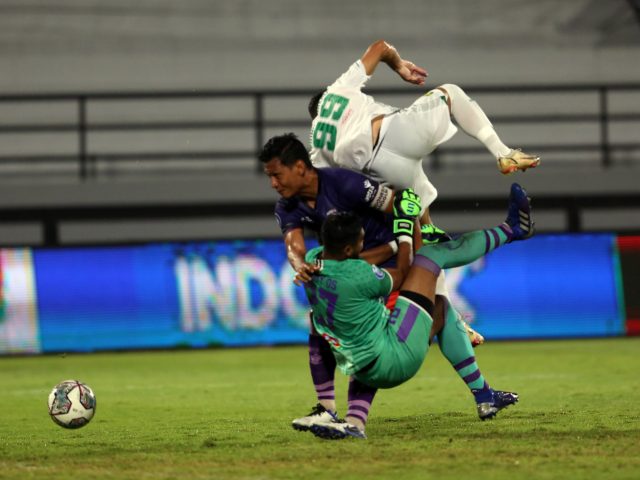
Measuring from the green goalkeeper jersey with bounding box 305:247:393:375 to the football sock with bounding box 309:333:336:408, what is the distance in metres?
0.55

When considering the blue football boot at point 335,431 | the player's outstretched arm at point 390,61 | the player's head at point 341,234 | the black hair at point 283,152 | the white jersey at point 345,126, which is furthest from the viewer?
the player's outstretched arm at point 390,61

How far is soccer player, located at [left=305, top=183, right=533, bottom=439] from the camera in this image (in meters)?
6.35

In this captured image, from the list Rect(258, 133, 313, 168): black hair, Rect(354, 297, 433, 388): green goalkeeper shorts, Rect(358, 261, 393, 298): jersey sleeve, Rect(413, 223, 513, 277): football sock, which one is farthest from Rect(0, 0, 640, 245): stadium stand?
Rect(358, 261, 393, 298): jersey sleeve

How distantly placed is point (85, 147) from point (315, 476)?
12278mm

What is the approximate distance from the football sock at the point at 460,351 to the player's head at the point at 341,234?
107cm

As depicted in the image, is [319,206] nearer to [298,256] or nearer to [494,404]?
[298,256]

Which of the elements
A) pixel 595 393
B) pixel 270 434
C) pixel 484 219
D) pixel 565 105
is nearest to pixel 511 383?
pixel 595 393

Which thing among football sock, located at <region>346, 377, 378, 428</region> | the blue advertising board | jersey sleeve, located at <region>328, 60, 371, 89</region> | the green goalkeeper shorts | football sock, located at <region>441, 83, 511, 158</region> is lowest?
the blue advertising board

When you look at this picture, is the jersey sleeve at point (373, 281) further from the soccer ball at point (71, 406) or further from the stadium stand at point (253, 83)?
the stadium stand at point (253, 83)

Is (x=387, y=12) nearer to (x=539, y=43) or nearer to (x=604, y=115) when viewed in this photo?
(x=539, y=43)

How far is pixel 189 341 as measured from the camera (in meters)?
14.2

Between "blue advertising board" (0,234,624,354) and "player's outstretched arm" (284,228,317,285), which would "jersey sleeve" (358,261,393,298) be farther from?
"blue advertising board" (0,234,624,354)

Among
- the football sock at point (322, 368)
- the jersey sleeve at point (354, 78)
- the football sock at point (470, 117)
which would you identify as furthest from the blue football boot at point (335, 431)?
the jersey sleeve at point (354, 78)

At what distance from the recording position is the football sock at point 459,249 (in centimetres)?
675
